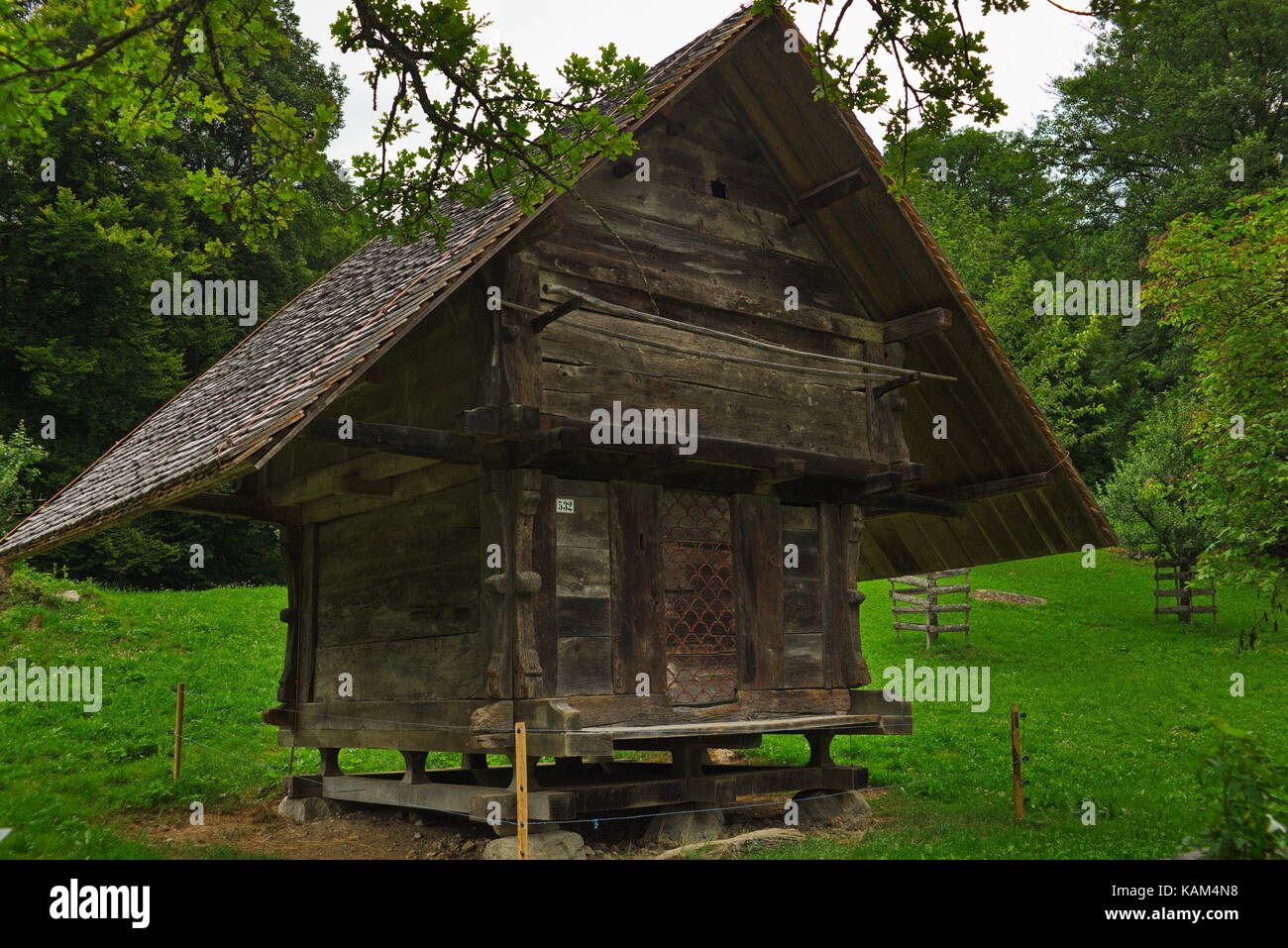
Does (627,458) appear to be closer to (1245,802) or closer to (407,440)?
(407,440)

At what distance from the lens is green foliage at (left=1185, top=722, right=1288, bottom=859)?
4.86 metres

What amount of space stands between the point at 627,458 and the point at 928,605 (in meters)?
15.4

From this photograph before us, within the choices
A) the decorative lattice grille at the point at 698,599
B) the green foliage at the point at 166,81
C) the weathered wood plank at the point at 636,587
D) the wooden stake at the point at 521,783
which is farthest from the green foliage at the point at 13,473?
the wooden stake at the point at 521,783

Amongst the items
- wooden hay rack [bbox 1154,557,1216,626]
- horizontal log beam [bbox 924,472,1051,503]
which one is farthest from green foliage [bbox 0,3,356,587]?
wooden hay rack [bbox 1154,557,1216,626]

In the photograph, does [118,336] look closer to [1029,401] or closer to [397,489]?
[397,489]

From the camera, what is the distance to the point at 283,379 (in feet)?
28.9

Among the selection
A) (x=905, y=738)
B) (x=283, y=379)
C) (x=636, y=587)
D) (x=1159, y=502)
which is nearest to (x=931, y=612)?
(x=905, y=738)

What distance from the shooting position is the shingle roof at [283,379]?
7.34 m

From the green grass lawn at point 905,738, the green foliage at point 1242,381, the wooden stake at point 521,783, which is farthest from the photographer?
the green foliage at point 1242,381

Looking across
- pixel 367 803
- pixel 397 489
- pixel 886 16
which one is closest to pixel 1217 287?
pixel 886 16

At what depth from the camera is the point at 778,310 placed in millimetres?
11203

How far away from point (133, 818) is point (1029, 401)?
10387mm

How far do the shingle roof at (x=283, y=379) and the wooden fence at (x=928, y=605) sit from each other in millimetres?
15024

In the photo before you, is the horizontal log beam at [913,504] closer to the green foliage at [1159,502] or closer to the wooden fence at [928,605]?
the wooden fence at [928,605]
